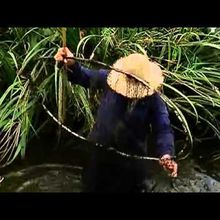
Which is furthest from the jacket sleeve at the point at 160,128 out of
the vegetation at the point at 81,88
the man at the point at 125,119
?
the vegetation at the point at 81,88

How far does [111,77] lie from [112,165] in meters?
0.28

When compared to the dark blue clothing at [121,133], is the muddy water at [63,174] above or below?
below

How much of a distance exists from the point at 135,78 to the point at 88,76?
5.7 inches

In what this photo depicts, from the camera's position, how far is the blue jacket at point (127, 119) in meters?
1.75

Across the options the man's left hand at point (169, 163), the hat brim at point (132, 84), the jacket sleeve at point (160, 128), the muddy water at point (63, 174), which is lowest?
the muddy water at point (63, 174)

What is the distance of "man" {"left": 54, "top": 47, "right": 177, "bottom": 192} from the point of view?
69.1 inches

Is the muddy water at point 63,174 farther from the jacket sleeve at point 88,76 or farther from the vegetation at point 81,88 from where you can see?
the jacket sleeve at point 88,76

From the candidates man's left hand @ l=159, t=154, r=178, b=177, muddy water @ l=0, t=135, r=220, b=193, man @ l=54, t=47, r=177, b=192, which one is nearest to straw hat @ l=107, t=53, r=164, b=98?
man @ l=54, t=47, r=177, b=192

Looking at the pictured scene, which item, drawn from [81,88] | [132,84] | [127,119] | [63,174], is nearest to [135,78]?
[132,84]

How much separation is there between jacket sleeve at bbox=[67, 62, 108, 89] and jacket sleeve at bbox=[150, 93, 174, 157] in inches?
6.4

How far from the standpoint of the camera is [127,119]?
1.77 meters
